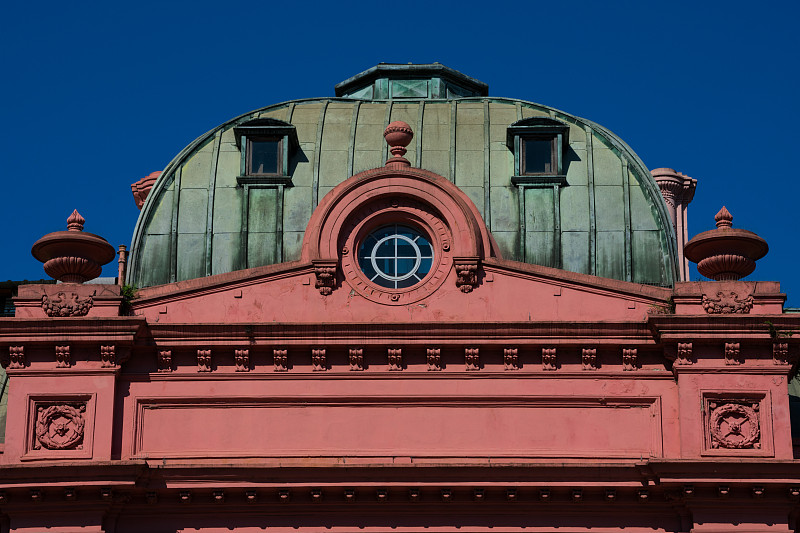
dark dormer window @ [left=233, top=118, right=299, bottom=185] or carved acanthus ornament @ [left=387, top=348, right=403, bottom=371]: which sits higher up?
dark dormer window @ [left=233, top=118, right=299, bottom=185]

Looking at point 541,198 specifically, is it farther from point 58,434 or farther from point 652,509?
point 58,434

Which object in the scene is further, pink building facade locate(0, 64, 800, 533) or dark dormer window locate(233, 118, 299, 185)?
dark dormer window locate(233, 118, 299, 185)

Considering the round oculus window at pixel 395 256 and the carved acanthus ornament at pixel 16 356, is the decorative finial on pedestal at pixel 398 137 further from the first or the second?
the carved acanthus ornament at pixel 16 356

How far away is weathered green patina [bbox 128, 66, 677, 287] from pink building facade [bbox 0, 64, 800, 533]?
10.9ft

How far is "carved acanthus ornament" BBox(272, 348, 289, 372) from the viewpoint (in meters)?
41.8

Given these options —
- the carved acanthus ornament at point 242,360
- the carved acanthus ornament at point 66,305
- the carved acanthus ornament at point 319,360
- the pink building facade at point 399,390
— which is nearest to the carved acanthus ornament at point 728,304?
the pink building facade at point 399,390

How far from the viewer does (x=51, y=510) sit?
4016 centimetres

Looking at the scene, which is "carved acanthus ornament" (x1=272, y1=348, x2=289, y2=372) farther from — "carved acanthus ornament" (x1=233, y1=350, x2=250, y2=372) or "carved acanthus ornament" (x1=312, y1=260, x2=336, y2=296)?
"carved acanthus ornament" (x1=312, y1=260, x2=336, y2=296)

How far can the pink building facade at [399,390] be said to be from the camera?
40.5 m

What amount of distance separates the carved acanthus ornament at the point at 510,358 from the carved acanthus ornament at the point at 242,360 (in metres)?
5.41

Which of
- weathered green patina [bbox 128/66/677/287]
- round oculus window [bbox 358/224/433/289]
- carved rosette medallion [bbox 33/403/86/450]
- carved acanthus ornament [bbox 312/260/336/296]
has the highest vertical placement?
weathered green patina [bbox 128/66/677/287]

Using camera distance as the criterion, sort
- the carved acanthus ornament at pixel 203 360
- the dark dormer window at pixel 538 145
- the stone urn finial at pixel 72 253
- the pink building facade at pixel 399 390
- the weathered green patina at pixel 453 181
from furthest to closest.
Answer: the dark dormer window at pixel 538 145 < the weathered green patina at pixel 453 181 < the stone urn finial at pixel 72 253 < the carved acanthus ornament at pixel 203 360 < the pink building facade at pixel 399 390

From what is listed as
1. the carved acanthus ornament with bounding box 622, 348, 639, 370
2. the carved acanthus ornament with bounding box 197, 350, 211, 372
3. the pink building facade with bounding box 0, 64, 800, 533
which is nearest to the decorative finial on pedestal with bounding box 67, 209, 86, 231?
the pink building facade with bounding box 0, 64, 800, 533

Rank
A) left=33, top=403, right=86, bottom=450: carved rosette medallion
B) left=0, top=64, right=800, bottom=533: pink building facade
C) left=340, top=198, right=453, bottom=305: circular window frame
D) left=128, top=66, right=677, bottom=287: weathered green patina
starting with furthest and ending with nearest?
left=128, top=66, right=677, bottom=287: weathered green patina, left=340, top=198, right=453, bottom=305: circular window frame, left=33, top=403, right=86, bottom=450: carved rosette medallion, left=0, top=64, right=800, bottom=533: pink building facade
